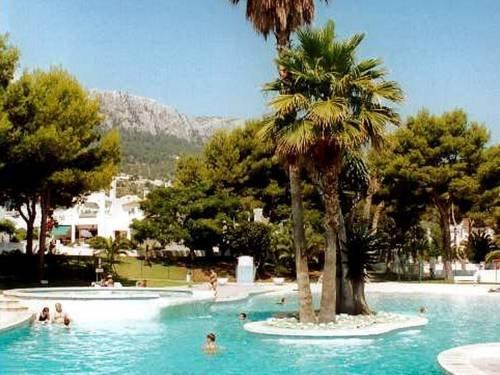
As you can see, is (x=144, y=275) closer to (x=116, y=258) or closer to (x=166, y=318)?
(x=116, y=258)

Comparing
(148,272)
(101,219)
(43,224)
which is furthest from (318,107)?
(101,219)

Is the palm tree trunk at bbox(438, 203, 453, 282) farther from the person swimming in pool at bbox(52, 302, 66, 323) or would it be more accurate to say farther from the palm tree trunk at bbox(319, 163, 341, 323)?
the person swimming in pool at bbox(52, 302, 66, 323)

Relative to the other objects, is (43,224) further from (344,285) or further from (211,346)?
(211,346)

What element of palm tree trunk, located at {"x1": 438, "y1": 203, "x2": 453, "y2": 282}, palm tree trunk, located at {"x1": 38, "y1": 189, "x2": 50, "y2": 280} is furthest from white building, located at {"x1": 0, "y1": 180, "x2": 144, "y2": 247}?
palm tree trunk, located at {"x1": 438, "y1": 203, "x2": 453, "y2": 282}

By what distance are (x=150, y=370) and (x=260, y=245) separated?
37.9 metres

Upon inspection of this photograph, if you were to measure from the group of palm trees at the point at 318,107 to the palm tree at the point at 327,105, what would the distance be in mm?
26

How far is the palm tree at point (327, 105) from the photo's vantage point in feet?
61.2

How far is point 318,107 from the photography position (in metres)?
18.5

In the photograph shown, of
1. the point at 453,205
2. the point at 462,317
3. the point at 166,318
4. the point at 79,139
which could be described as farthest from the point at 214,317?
the point at 453,205

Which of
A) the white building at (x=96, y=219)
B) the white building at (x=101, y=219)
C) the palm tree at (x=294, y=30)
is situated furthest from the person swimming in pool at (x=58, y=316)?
the white building at (x=96, y=219)

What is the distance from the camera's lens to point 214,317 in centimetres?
2705

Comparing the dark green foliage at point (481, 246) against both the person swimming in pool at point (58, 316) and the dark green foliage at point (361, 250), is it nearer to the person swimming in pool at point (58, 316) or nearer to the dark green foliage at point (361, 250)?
the dark green foliage at point (361, 250)

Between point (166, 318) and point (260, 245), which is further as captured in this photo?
point (260, 245)

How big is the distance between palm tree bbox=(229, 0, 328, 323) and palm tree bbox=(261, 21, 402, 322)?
0.56 meters
